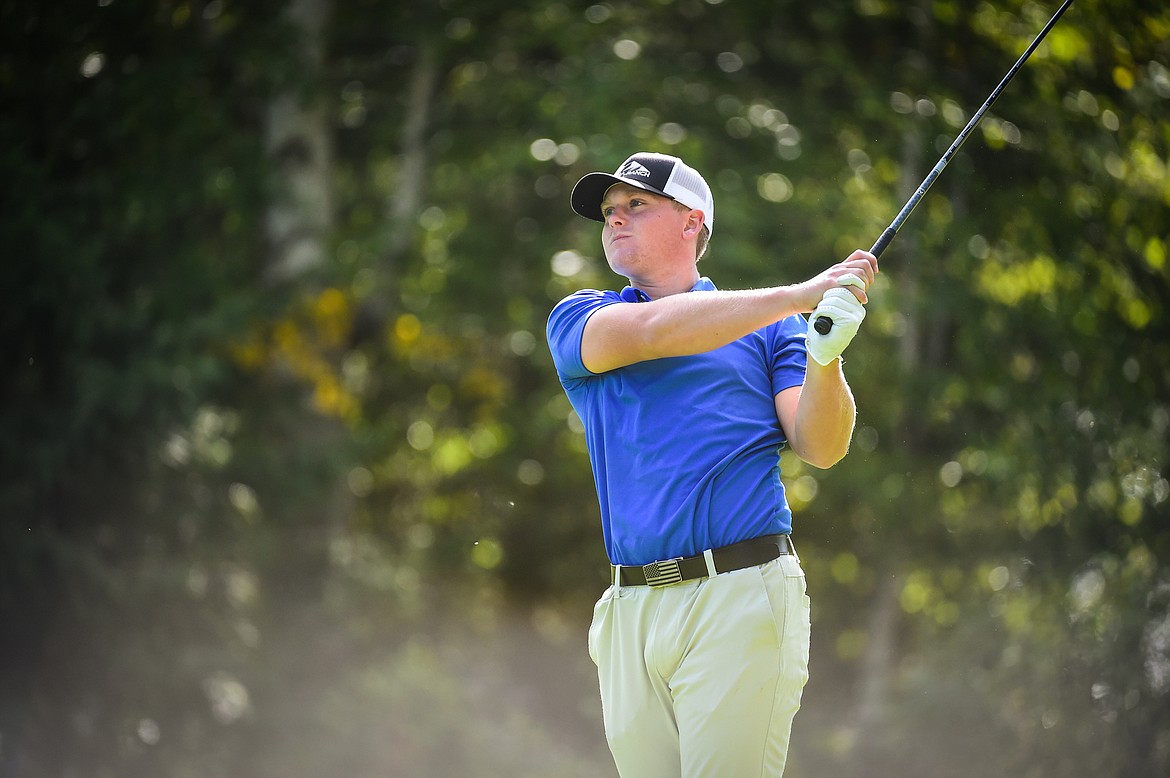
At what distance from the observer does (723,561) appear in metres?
2.83

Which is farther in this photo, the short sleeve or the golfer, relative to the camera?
the short sleeve

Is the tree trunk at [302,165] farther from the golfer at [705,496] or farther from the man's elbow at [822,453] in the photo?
the man's elbow at [822,453]

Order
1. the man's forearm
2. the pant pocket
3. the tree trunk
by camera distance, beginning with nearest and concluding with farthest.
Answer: the man's forearm, the pant pocket, the tree trunk

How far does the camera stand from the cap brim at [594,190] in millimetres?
3117

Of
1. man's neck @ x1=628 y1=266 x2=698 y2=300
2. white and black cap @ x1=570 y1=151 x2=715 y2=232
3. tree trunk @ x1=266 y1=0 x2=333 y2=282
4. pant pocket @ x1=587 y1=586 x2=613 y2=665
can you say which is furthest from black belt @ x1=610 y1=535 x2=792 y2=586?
tree trunk @ x1=266 y1=0 x2=333 y2=282

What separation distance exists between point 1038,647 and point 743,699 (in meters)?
8.65

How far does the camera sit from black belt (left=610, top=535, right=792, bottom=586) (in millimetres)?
2830

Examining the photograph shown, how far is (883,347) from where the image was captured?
12906mm

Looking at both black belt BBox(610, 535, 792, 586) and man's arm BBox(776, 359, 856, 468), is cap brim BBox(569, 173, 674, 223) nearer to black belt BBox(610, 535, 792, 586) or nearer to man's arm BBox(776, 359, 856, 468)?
man's arm BBox(776, 359, 856, 468)

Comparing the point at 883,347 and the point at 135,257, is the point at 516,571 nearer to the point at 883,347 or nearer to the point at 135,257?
the point at 883,347

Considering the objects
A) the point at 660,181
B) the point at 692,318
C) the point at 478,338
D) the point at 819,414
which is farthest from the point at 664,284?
the point at 478,338

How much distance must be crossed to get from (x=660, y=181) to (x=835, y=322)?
66 cm

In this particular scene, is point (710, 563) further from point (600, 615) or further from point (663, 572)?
point (600, 615)

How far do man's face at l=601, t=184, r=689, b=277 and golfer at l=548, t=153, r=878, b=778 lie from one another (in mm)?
42
